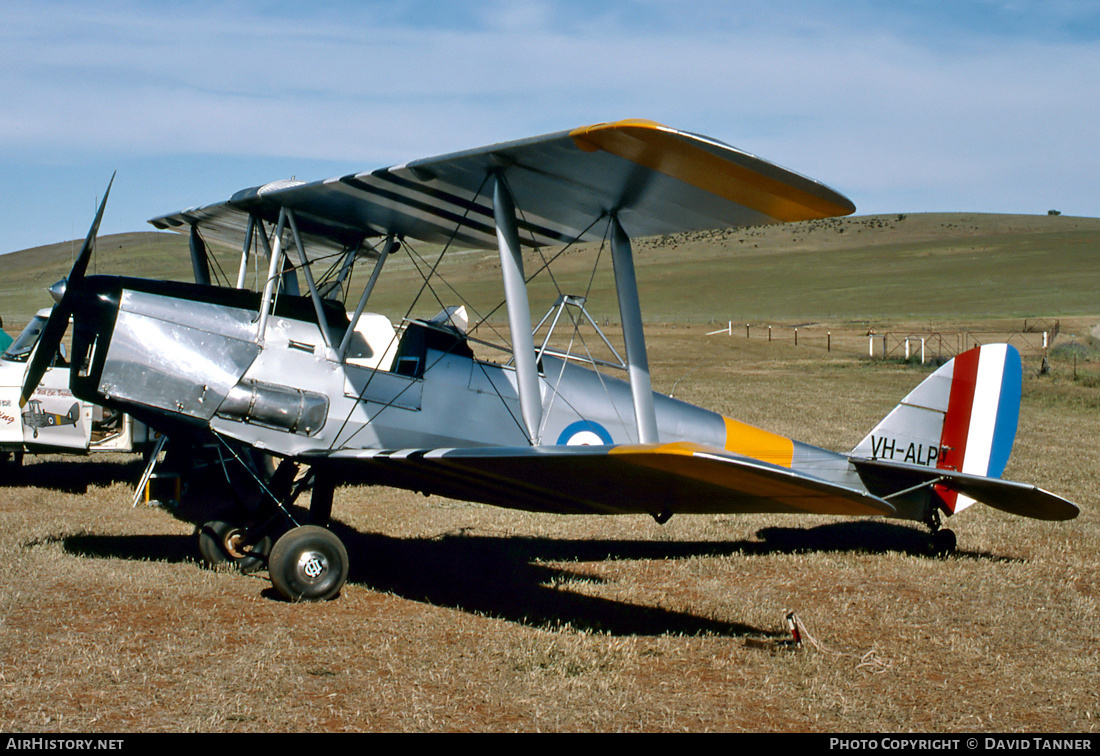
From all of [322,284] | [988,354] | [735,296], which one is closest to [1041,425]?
[988,354]

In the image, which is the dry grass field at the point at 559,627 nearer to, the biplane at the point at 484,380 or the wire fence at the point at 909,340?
the biplane at the point at 484,380

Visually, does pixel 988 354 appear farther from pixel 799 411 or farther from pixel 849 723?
pixel 799 411

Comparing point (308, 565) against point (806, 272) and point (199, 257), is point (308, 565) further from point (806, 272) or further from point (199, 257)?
point (806, 272)

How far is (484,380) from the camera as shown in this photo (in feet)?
22.0

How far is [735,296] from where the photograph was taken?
76625mm

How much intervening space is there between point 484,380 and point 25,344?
6451mm

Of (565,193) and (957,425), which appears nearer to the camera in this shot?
(565,193)

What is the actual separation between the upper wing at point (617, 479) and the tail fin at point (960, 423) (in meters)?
3.00

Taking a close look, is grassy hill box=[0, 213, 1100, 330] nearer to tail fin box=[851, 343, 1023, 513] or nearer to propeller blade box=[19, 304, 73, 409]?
propeller blade box=[19, 304, 73, 409]

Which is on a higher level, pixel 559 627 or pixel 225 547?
pixel 559 627

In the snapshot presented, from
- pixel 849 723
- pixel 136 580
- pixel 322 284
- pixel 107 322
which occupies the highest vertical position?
pixel 322 284

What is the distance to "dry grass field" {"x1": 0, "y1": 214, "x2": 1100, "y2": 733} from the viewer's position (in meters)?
4.15

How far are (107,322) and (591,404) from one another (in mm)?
3481

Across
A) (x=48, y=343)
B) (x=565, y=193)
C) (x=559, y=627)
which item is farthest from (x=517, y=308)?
(x=48, y=343)
